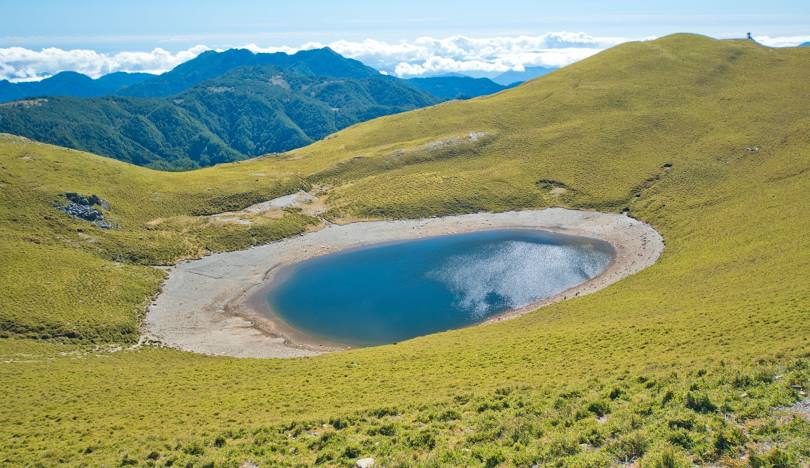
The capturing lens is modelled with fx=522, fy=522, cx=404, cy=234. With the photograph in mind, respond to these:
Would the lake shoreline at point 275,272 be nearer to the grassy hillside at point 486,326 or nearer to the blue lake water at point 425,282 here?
the blue lake water at point 425,282

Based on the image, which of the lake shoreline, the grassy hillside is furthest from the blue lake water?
the grassy hillside

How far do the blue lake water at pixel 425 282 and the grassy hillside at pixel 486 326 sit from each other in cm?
1169

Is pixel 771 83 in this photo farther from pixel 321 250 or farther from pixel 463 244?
pixel 321 250

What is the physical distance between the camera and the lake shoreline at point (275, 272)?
65562 mm

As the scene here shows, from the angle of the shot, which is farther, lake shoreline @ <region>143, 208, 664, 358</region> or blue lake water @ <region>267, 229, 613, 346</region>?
blue lake water @ <region>267, 229, 613, 346</region>

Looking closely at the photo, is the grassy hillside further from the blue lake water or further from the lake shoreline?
the blue lake water

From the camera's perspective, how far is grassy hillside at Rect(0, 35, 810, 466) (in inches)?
Result: 933

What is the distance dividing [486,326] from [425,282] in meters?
24.5

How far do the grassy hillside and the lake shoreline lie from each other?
3.93 m

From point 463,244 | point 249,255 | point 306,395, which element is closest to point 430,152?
point 463,244

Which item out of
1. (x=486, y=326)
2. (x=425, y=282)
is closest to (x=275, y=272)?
(x=425, y=282)

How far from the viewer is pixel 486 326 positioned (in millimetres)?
61906

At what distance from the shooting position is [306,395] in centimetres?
3778

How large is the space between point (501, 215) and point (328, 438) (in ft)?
317
